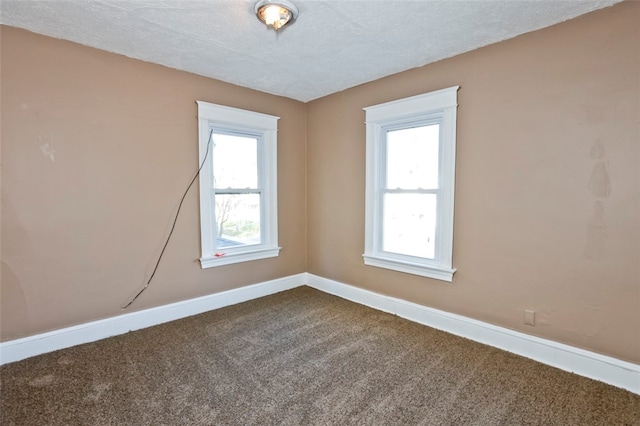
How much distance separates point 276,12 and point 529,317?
2.89 meters

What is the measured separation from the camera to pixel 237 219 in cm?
358

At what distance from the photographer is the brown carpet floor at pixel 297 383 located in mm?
1729

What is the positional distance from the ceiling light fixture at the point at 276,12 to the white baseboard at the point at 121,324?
2.67m

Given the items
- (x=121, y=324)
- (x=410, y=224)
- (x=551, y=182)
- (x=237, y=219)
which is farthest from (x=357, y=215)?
(x=121, y=324)

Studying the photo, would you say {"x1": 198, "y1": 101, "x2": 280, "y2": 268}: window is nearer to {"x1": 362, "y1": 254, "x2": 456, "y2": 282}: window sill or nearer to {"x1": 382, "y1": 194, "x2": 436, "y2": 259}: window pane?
{"x1": 362, "y1": 254, "x2": 456, "y2": 282}: window sill

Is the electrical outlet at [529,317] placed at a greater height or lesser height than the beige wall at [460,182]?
lesser

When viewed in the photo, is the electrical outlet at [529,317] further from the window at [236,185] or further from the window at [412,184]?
the window at [236,185]

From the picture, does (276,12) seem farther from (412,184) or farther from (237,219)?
(237,219)

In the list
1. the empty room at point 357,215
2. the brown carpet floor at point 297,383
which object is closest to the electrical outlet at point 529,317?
the empty room at point 357,215

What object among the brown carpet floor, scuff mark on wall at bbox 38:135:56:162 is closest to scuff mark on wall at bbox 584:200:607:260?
the brown carpet floor

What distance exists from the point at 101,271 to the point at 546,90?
3.88m

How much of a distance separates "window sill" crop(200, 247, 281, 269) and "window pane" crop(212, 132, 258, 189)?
78 centimetres

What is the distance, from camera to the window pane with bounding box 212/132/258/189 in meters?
3.36

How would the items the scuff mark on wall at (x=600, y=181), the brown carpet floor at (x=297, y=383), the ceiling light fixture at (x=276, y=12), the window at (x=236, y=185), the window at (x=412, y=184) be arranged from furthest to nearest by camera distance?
the window at (x=236, y=185) → the window at (x=412, y=184) → the scuff mark on wall at (x=600, y=181) → the ceiling light fixture at (x=276, y=12) → the brown carpet floor at (x=297, y=383)
